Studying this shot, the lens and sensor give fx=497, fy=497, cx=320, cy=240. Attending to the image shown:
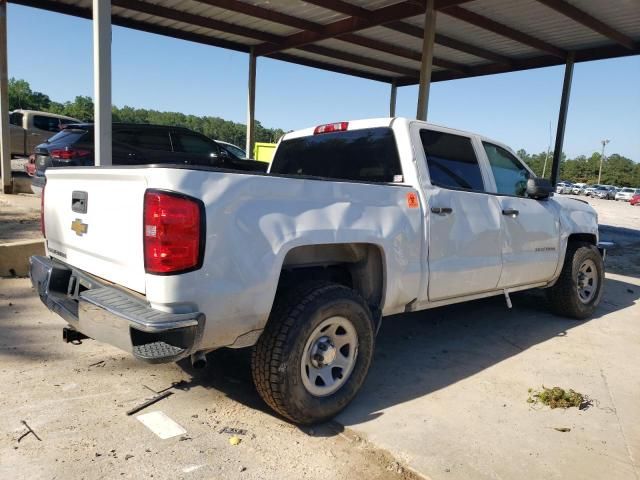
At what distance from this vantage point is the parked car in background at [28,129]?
663 inches

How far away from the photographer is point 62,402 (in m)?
3.11

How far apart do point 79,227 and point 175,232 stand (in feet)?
3.42

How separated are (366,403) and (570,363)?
82.2 inches

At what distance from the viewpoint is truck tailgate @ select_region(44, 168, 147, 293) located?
254cm

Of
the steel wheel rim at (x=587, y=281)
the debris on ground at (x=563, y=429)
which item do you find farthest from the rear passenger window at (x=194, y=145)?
the debris on ground at (x=563, y=429)

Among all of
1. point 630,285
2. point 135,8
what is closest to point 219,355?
point 630,285

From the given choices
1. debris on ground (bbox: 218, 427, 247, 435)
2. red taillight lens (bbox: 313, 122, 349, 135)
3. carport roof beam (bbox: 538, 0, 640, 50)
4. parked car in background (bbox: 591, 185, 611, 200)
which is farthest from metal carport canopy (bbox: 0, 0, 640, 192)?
parked car in background (bbox: 591, 185, 611, 200)

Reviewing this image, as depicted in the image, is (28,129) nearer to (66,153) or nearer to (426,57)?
(66,153)

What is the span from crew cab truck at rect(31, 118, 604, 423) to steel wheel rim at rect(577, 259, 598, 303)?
1.49 m

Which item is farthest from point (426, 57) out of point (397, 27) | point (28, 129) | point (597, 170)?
point (597, 170)

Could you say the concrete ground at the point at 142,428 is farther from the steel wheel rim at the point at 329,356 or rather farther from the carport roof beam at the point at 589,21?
the carport roof beam at the point at 589,21

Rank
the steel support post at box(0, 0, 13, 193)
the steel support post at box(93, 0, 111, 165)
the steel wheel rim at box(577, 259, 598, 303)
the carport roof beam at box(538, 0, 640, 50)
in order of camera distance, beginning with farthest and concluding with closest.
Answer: the steel support post at box(0, 0, 13, 193) → the carport roof beam at box(538, 0, 640, 50) → the steel support post at box(93, 0, 111, 165) → the steel wheel rim at box(577, 259, 598, 303)

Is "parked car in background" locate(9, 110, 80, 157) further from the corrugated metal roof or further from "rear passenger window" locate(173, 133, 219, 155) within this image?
"rear passenger window" locate(173, 133, 219, 155)

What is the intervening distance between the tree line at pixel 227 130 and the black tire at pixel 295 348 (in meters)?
57.2
